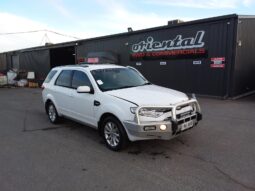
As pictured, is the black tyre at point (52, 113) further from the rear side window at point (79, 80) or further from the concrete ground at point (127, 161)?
the rear side window at point (79, 80)

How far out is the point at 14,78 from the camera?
23.8 m

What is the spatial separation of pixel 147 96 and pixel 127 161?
49.5 inches

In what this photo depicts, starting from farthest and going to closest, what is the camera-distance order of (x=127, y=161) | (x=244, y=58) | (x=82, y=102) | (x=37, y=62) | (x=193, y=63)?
1. (x=37, y=62)
2. (x=193, y=63)
3. (x=244, y=58)
4. (x=82, y=102)
5. (x=127, y=161)

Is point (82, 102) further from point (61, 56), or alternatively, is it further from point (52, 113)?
point (61, 56)

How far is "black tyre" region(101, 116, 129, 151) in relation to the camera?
4605 mm

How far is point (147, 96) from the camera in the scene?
4684 mm

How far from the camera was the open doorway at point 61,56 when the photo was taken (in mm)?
23609

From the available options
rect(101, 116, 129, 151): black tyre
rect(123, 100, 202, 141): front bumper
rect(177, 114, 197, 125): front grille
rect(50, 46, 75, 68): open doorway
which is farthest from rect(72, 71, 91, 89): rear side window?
rect(50, 46, 75, 68): open doorway

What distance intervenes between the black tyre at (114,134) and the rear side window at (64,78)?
193cm

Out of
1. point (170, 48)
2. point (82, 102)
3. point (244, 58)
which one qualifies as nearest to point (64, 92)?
point (82, 102)

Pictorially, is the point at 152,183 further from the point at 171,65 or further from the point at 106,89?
the point at 171,65

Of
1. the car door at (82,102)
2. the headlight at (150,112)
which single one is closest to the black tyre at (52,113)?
the car door at (82,102)

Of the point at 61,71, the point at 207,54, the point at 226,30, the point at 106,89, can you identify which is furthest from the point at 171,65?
the point at 106,89

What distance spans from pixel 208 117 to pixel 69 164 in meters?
4.91
